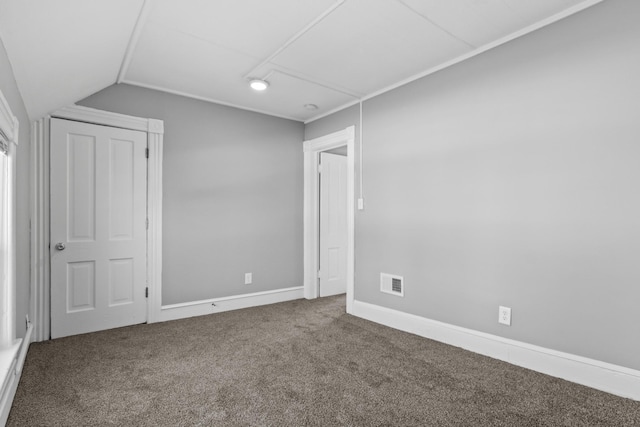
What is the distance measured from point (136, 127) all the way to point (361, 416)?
3172mm

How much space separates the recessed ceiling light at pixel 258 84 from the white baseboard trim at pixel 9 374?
8.72 ft

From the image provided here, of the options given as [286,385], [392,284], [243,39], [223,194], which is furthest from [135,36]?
[392,284]

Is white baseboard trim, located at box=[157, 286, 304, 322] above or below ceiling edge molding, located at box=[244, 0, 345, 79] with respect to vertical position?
below

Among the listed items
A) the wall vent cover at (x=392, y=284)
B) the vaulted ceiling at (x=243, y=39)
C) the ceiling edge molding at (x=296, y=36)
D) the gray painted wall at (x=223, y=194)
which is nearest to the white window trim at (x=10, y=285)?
the vaulted ceiling at (x=243, y=39)

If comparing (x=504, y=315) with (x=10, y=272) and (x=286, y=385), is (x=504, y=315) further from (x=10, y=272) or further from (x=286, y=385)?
(x=10, y=272)

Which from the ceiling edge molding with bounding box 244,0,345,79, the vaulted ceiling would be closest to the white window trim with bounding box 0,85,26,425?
the vaulted ceiling

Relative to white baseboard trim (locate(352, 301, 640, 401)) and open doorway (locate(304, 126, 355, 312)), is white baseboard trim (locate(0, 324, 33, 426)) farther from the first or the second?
open doorway (locate(304, 126, 355, 312))

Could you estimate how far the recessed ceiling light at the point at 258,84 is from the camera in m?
3.17

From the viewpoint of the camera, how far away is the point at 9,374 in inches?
70.3

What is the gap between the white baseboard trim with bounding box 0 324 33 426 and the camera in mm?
1644

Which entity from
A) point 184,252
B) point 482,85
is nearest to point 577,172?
point 482,85

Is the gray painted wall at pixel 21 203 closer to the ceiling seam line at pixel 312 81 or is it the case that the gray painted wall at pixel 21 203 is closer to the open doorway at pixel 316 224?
the ceiling seam line at pixel 312 81

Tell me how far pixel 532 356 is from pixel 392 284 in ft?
4.21

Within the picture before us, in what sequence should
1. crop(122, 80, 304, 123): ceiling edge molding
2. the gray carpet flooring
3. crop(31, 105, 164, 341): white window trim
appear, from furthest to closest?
crop(122, 80, 304, 123): ceiling edge molding → crop(31, 105, 164, 341): white window trim → the gray carpet flooring
